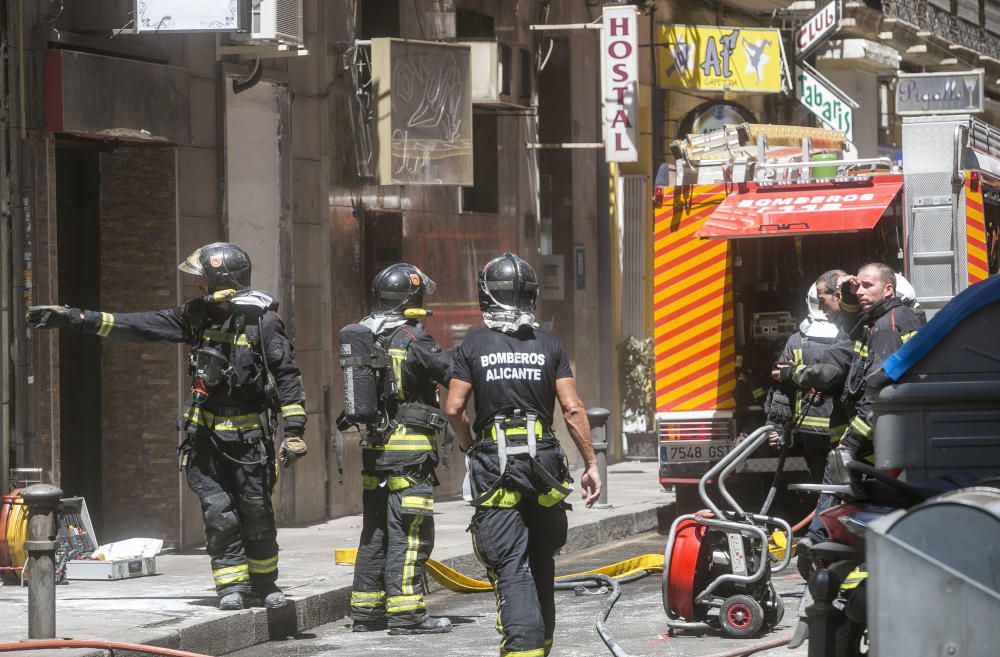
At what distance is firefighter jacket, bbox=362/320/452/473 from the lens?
371 inches

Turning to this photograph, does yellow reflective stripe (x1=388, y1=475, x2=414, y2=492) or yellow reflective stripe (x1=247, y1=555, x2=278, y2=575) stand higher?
yellow reflective stripe (x1=388, y1=475, x2=414, y2=492)

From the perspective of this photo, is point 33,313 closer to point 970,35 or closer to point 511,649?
point 511,649

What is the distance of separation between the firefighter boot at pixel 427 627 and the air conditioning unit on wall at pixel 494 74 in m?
7.35

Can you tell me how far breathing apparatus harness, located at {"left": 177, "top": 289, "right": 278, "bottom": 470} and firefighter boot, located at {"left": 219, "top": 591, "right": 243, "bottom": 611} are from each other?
672mm

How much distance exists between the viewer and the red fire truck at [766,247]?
492 inches

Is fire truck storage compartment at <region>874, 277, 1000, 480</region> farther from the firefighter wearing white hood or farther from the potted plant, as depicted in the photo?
the potted plant

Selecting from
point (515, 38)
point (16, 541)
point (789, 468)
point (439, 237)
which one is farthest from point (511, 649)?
point (515, 38)

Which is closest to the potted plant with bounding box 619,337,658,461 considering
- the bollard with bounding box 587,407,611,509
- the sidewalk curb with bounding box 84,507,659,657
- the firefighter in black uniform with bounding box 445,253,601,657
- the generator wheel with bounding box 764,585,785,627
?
the bollard with bounding box 587,407,611,509

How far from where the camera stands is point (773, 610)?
897 centimetres

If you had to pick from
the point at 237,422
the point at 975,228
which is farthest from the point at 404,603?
the point at 975,228

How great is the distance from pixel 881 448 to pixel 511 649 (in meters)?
1.93

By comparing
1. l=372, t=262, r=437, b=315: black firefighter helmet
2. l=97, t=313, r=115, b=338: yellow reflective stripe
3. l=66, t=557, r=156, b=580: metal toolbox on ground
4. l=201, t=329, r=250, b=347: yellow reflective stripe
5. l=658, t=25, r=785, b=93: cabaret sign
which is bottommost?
l=66, t=557, r=156, b=580: metal toolbox on ground

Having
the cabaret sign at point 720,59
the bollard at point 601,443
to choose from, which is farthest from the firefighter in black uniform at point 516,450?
the cabaret sign at point 720,59

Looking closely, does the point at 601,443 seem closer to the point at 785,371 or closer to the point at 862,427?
the point at 785,371
